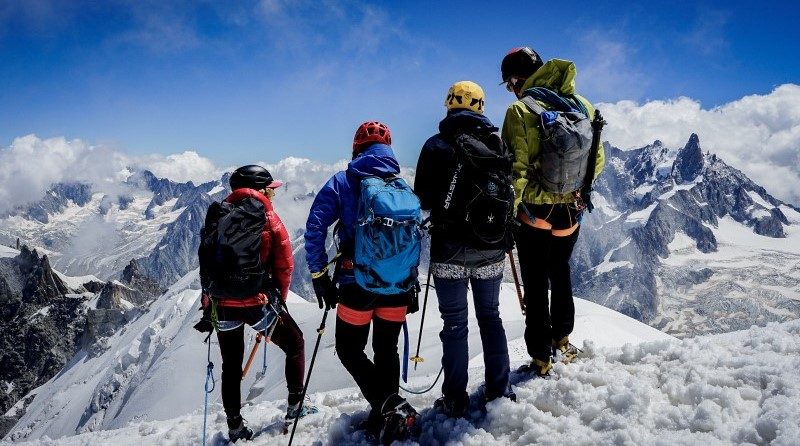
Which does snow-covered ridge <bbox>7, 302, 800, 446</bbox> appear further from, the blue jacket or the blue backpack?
the blue jacket

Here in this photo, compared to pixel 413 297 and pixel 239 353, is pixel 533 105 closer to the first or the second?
pixel 413 297

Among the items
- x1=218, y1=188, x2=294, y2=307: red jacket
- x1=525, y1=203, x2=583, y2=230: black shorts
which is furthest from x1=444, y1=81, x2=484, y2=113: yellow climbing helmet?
x1=218, y1=188, x2=294, y2=307: red jacket

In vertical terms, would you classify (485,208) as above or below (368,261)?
above

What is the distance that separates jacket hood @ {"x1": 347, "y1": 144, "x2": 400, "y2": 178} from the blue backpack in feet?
0.58

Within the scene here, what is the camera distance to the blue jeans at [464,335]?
5.45 m

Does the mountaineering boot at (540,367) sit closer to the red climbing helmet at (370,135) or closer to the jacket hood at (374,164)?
the jacket hood at (374,164)

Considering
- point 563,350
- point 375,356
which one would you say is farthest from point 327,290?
point 563,350

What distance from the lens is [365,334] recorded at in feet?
18.2

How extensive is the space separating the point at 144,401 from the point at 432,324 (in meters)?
26.3

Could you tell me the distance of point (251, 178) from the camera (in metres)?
6.86

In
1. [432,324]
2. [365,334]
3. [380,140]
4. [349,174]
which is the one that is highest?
[380,140]

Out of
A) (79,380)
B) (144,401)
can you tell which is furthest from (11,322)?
(144,401)

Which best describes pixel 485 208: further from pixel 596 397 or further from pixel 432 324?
pixel 432 324

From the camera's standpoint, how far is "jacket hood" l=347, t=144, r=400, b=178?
17.7ft
